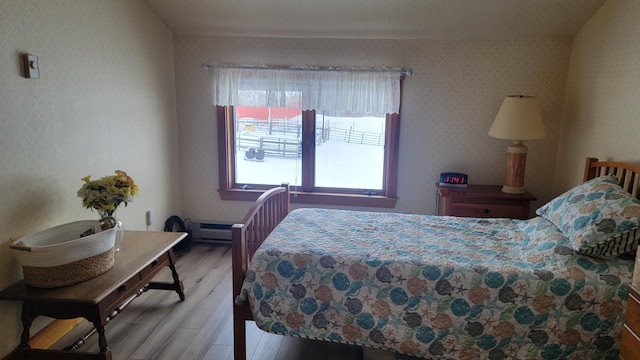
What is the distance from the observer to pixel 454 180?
3498mm

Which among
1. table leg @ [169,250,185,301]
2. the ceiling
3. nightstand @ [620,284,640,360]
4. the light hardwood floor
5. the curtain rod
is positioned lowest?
the light hardwood floor

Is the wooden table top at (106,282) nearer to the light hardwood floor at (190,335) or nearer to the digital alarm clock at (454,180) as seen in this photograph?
the light hardwood floor at (190,335)

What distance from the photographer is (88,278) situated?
213 centimetres

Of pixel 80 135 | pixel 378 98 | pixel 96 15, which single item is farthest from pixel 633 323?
pixel 96 15

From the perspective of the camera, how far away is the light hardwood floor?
2387mm

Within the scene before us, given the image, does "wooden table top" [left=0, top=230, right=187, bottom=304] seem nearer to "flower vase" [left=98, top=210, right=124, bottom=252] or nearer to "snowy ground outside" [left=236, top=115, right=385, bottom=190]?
"flower vase" [left=98, top=210, right=124, bottom=252]

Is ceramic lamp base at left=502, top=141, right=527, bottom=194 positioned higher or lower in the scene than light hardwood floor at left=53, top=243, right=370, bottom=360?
higher

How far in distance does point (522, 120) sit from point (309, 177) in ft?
6.13

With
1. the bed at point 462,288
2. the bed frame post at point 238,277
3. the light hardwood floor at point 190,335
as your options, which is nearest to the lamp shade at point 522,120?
the bed at point 462,288

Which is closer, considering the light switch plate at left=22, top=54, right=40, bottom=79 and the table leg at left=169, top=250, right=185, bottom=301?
the light switch plate at left=22, top=54, right=40, bottom=79

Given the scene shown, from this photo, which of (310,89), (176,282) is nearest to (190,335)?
(176,282)

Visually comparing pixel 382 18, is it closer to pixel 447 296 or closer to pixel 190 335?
pixel 447 296

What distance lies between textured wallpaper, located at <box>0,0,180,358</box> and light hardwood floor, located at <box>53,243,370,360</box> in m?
0.55

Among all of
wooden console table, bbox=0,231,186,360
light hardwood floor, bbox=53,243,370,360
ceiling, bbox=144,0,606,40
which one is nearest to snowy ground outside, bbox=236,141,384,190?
ceiling, bbox=144,0,606,40
